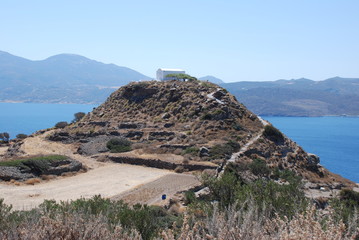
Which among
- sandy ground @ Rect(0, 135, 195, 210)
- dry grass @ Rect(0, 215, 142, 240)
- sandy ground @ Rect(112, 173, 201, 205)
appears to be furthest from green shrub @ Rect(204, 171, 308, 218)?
sandy ground @ Rect(0, 135, 195, 210)

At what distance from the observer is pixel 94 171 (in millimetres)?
27641

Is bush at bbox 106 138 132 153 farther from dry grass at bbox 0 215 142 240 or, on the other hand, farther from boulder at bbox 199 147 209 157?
dry grass at bbox 0 215 142 240

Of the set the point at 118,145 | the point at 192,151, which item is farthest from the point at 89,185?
the point at 118,145

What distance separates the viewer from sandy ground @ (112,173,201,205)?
18.9 m

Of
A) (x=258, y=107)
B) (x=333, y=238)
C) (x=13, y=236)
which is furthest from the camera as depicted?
(x=258, y=107)

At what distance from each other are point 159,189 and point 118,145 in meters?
13.9

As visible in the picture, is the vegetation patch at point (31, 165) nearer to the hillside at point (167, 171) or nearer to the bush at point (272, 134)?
the hillside at point (167, 171)

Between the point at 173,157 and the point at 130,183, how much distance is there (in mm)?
6464

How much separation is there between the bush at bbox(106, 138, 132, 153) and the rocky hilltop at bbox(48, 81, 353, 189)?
1.18ft

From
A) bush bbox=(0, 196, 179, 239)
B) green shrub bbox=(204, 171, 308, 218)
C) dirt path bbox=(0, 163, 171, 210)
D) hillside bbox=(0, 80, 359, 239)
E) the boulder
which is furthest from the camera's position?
the boulder

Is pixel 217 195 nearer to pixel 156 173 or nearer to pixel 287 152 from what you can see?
pixel 156 173

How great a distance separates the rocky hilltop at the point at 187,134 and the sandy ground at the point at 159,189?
2.27 metres

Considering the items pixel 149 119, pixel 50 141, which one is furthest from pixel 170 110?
pixel 50 141

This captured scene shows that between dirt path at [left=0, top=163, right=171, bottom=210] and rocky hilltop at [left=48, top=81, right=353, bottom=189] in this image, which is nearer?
dirt path at [left=0, top=163, right=171, bottom=210]
